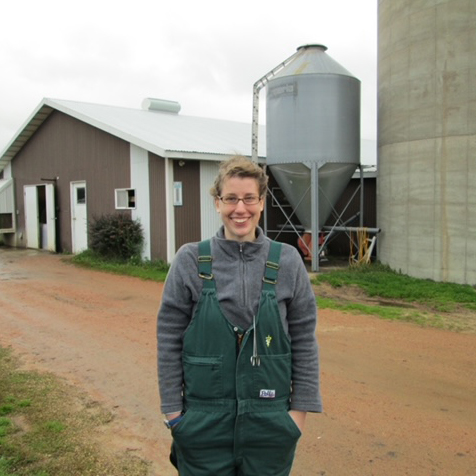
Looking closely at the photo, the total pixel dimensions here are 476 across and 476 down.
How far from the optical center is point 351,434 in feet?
12.9

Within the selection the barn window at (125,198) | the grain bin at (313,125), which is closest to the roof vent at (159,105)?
the barn window at (125,198)

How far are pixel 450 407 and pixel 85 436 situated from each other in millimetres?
2930

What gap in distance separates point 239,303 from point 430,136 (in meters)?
9.30

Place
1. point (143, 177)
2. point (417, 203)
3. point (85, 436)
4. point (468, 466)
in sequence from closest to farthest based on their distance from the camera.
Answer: point (468, 466)
point (85, 436)
point (417, 203)
point (143, 177)

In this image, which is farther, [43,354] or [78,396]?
[43,354]

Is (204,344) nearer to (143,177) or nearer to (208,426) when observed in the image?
(208,426)

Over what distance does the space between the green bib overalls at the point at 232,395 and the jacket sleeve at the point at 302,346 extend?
111 mm

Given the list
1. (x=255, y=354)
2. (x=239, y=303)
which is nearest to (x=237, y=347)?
(x=255, y=354)

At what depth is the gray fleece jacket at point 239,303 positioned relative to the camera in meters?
2.24

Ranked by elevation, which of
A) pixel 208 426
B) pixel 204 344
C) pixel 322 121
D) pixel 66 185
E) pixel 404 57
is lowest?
pixel 208 426

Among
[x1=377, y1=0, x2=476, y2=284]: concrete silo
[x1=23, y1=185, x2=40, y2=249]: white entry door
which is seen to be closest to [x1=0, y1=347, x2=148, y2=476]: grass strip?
[x1=377, y1=0, x2=476, y2=284]: concrete silo

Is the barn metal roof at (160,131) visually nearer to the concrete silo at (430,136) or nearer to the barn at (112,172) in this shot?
the barn at (112,172)

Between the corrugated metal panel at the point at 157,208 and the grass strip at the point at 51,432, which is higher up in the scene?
the corrugated metal panel at the point at 157,208

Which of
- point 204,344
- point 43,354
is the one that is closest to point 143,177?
point 43,354
